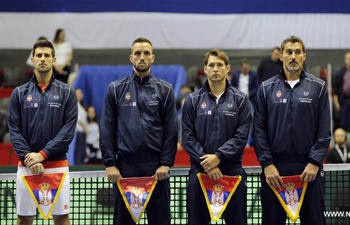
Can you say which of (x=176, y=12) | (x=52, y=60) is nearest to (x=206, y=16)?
(x=176, y=12)

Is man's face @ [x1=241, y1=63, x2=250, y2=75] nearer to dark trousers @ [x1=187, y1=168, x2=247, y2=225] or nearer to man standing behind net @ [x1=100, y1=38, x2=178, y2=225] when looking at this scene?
man standing behind net @ [x1=100, y1=38, x2=178, y2=225]

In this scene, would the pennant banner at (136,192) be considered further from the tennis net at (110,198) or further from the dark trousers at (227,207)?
the tennis net at (110,198)

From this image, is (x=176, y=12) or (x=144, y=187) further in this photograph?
(x=176, y=12)

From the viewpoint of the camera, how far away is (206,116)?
12.6 meters

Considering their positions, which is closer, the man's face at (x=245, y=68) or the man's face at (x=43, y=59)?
the man's face at (x=43, y=59)

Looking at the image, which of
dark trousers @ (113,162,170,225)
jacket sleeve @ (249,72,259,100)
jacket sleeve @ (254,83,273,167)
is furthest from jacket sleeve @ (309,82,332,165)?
jacket sleeve @ (249,72,259,100)

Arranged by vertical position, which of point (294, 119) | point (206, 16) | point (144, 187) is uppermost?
point (206, 16)

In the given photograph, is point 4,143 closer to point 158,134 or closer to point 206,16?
point 206,16

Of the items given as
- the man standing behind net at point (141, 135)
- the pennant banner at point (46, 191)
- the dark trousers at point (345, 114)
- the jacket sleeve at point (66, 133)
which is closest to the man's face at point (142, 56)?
the man standing behind net at point (141, 135)

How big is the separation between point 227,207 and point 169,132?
3.62 ft

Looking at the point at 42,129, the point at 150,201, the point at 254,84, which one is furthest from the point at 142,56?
the point at 254,84

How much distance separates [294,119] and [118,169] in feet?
6.98

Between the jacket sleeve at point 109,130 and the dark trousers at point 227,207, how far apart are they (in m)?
0.97

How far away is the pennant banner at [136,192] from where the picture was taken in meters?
12.6
